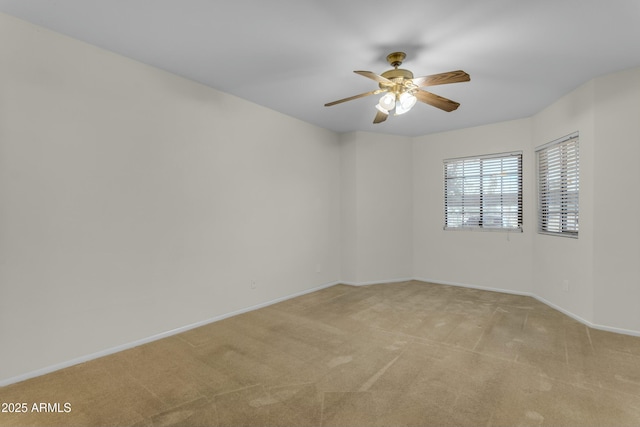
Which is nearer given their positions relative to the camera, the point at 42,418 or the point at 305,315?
the point at 42,418

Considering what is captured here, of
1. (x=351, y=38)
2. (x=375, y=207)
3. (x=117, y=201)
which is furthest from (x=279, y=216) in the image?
(x=351, y=38)

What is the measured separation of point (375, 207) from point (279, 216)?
5.93ft

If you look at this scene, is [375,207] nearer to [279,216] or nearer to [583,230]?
[279,216]

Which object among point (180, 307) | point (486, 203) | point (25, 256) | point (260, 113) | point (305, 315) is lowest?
point (305, 315)

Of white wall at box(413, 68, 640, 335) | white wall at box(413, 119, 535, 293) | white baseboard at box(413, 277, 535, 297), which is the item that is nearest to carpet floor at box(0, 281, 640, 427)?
white wall at box(413, 68, 640, 335)

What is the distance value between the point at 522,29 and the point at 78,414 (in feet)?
12.8

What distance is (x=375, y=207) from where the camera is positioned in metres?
5.39

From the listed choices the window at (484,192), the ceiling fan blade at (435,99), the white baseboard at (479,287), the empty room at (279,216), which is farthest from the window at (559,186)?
the ceiling fan blade at (435,99)

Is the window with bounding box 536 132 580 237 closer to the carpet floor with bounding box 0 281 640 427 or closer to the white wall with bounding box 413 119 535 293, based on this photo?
the white wall with bounding box 413 119 535 293

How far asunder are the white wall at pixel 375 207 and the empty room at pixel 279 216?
681 mm

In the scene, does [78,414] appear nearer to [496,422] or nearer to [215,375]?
[215,375]

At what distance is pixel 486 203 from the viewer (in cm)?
505

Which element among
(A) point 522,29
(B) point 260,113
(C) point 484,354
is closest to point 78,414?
(C) point 484,354

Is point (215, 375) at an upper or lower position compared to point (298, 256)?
lower
